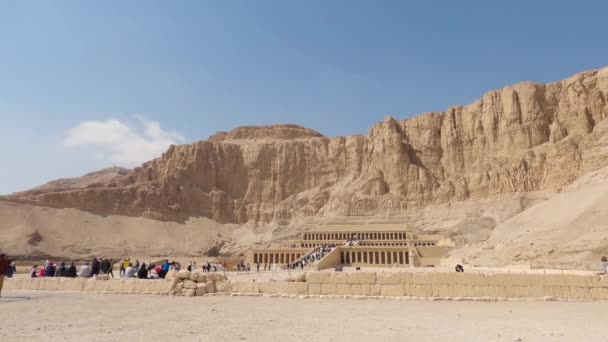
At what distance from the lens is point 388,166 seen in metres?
97.2

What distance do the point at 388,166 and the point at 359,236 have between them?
26206 mm

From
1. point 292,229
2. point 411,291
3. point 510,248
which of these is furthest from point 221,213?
point 411,291

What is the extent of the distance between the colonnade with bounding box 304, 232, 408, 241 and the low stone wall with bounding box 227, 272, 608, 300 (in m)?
55.8

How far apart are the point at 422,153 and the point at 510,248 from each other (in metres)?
61.0

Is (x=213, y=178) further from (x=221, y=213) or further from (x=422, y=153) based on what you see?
(x=422, y=153)

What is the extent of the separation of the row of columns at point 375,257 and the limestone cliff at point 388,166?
2476cm

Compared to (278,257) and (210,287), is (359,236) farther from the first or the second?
(210,287)

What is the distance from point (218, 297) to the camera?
773 inches

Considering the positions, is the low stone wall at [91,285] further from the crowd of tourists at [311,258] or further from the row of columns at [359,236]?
the row of columns at [359,236]

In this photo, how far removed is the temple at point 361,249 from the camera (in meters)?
58.2

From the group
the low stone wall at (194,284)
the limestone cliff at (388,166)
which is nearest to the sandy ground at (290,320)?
the low stone wall at (194,284)

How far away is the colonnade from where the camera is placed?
74.9m

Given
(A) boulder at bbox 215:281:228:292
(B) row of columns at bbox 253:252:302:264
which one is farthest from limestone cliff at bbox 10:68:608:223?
(A) boulder at bbox 215:281:228:292

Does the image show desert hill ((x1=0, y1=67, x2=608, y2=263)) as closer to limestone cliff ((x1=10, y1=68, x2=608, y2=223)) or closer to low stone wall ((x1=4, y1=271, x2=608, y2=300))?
limestone cliff ((x1=10, y1=68, x2=608, y2=223))
